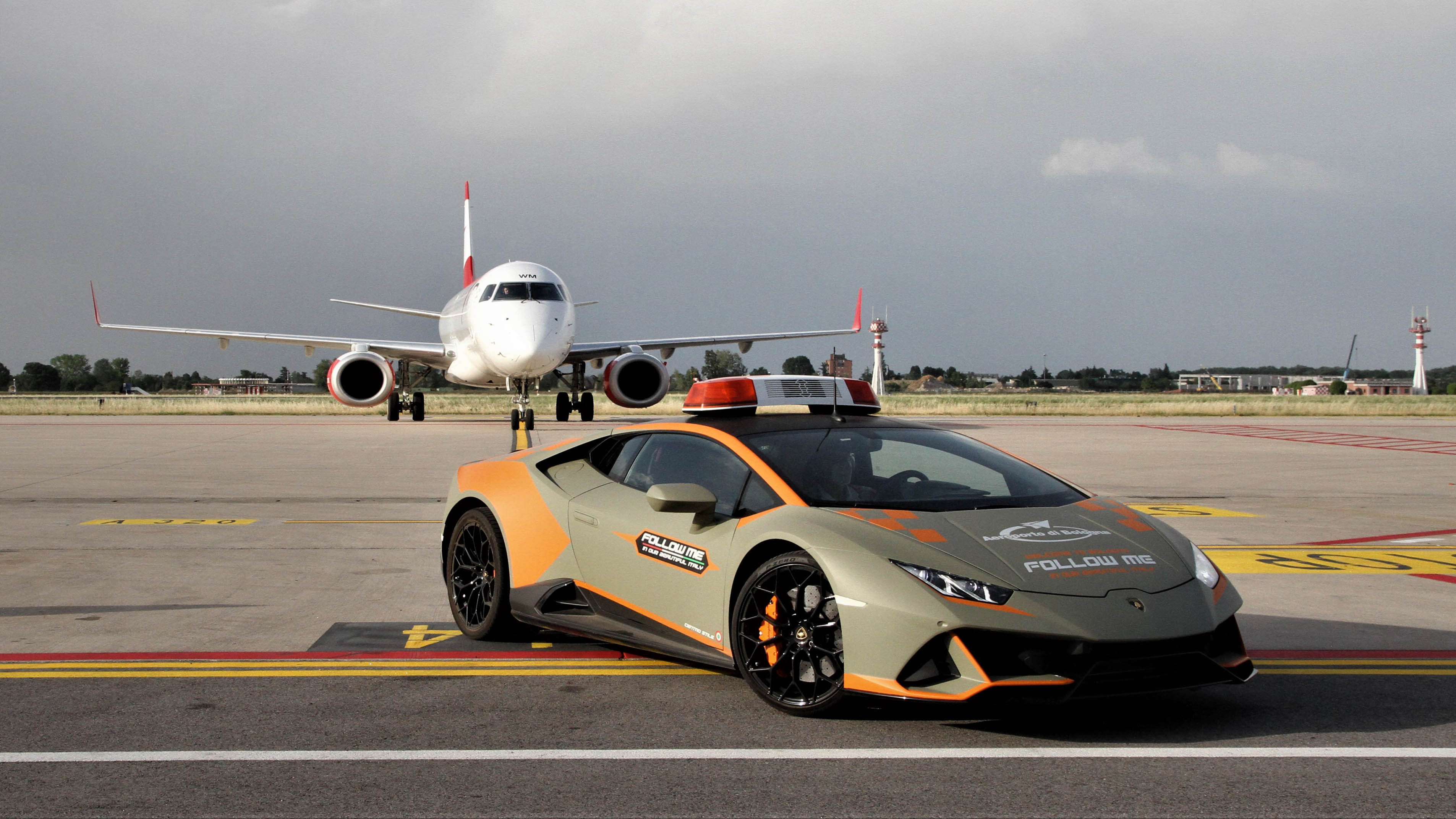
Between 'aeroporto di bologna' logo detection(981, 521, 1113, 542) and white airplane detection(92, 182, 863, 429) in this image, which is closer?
'aeroporto di bologna' logo detection(981, 521, 1113, 542)

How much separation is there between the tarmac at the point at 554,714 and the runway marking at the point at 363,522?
0.45 metres

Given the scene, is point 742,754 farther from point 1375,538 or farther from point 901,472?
point 1375,538

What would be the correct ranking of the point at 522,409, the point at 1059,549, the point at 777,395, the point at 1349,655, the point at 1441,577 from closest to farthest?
the point at 1059,549
the point at 1349,655
the point at 777,395
the point at 1441,577
the point at 522,409

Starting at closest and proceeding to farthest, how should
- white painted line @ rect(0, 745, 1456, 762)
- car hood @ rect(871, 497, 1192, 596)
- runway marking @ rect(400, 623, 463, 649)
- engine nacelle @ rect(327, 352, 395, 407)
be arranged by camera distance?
white painted line @ rect(0, 745, 1456, 762)
car hood @ rect(871, 497, 1192, 596)
runway marking @ rect(400, 623, 463, 649)
engine nacelle @ rect(327, 352, 395, 407)

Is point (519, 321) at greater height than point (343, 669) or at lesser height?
greater

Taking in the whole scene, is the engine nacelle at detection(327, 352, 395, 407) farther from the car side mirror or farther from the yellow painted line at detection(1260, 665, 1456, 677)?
the yellow painted line at detection(1260, 665, 1456, 677)

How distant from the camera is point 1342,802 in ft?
11.7

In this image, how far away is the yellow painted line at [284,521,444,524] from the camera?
10.7 m

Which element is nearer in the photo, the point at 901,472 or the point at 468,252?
the point at 901,472

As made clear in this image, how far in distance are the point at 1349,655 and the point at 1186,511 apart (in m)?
6.46

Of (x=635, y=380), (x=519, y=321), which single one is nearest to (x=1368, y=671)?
(x=519, y=321)

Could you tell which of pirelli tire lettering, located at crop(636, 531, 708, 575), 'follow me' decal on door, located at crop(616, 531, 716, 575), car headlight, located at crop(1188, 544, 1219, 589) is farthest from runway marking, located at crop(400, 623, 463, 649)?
car headlight, located at crop(1188, 544, 1219, 589)

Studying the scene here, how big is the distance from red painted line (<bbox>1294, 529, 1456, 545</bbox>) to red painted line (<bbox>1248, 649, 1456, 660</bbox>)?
402 centimetres

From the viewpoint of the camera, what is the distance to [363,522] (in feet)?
35.3
